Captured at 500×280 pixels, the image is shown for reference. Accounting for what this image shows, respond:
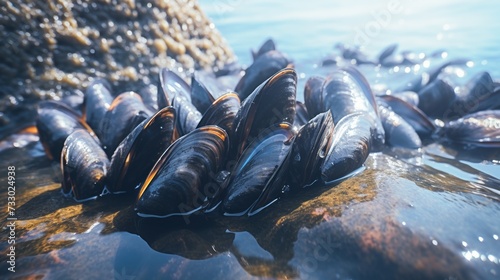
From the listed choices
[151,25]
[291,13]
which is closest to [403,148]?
[151,25]

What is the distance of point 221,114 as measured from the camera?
312 centimetres

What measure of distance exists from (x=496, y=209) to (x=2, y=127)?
5385mm

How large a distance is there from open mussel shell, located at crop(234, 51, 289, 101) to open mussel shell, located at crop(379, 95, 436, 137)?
1561 millimetres

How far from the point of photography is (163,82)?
4.19 m

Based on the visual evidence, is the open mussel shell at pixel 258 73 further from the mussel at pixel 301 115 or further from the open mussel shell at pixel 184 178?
the open mussel shell at pixel 184 178

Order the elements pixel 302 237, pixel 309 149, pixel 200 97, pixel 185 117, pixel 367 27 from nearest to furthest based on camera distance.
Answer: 1. pixel 302 237
2. pixel 309 149
3. pixel 185 117
4. pixel 200 97
5. pixel 367 27

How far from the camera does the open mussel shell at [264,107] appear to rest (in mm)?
2877

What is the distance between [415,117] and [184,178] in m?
3.10

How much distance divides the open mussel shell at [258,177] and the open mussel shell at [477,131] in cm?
238

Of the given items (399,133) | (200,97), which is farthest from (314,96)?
(200,97)

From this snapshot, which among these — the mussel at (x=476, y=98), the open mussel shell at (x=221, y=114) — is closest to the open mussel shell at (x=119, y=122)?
the open mussel shell at (x=221, y=114)

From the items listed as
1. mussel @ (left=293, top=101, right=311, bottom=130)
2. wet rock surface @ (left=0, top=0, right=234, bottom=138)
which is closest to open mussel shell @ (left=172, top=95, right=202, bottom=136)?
mussel @ (left=293, top=101, right=311, bottom=130)

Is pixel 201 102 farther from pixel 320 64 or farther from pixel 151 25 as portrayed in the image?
pixel 320 64

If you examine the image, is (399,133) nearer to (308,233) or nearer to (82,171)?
(308,233)
